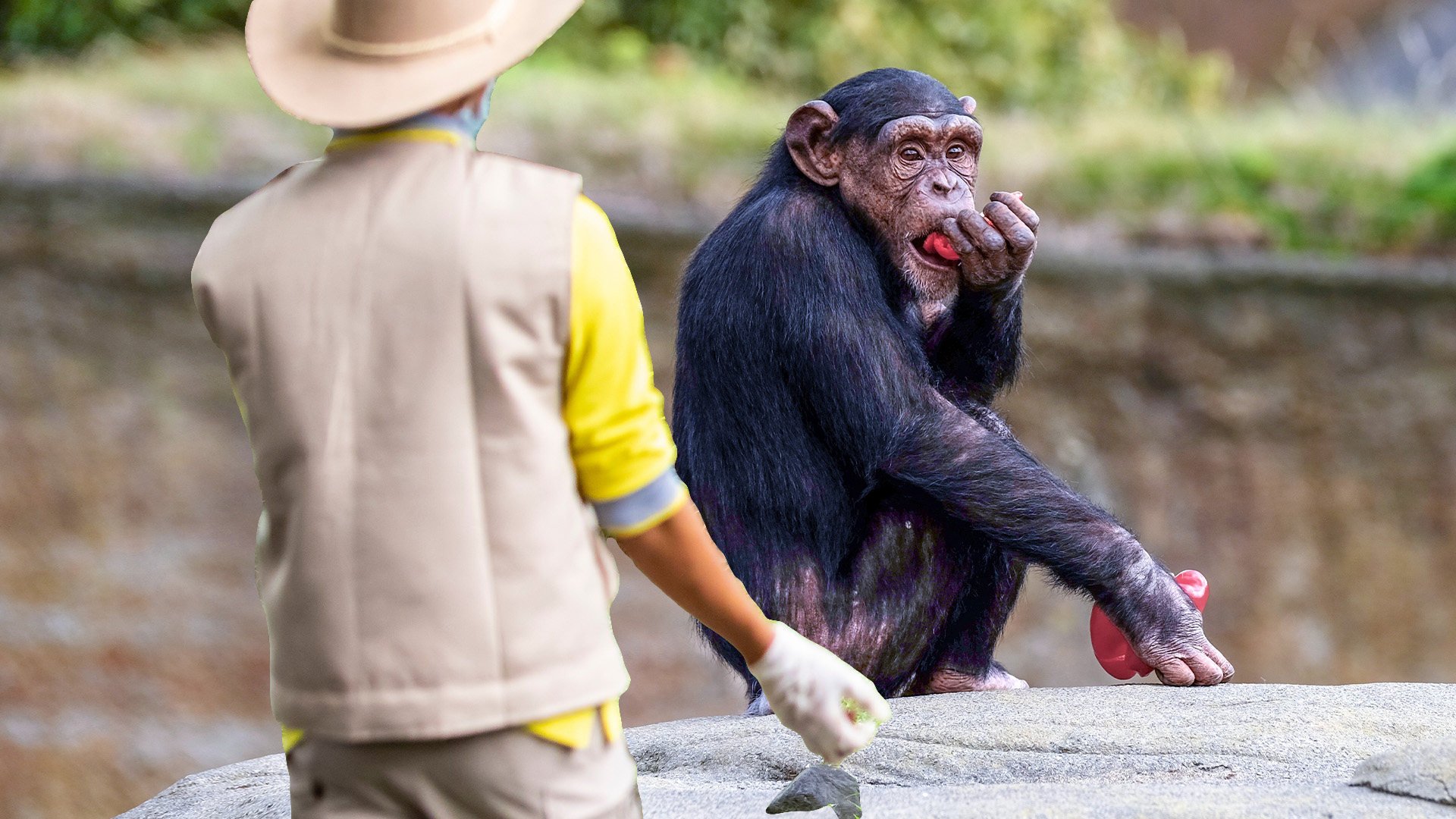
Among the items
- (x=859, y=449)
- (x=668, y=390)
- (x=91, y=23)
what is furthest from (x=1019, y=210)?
(x=91, y=23)

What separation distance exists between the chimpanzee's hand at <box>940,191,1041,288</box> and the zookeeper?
1.61 metres

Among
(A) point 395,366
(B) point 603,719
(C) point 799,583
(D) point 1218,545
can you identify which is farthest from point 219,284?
(D) point 1218,545

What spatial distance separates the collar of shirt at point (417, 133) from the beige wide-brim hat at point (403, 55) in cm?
4

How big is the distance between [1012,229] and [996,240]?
4cm

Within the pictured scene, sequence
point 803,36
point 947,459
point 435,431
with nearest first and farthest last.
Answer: point 435,431, point 947,459, point 803,36

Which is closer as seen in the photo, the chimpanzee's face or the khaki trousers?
the khaki trousers

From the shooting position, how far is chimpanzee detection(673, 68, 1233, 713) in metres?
3.02

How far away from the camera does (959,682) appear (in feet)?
11.0

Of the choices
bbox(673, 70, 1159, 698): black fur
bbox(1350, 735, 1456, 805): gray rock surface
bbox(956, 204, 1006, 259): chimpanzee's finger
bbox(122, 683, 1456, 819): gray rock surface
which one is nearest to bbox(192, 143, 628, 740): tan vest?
bbox(122, 683, 1456, 819): gray rock surface

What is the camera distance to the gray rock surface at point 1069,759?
2.26 m

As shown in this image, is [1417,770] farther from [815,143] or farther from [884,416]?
[815,143]

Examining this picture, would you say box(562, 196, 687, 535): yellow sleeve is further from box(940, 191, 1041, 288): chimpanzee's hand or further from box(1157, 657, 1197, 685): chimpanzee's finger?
box(1157, 657, 1197, 685): chimpanzee's finger

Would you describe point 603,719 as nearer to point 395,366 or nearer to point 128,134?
point 395,366

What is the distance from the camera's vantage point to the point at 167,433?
18.8ft
